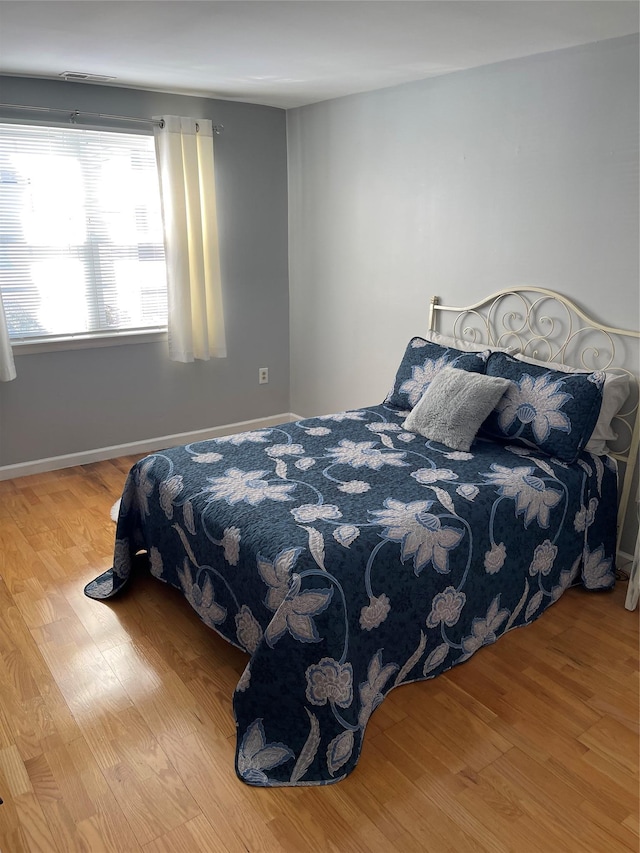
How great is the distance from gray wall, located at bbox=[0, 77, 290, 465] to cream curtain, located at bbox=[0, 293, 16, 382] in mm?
182

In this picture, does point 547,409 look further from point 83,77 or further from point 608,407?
point 83,77

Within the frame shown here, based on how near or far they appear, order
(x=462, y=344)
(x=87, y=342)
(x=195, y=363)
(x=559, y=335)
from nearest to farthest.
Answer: (x=559, y=335) < (x=462, y=344) < (x=87, y=342) < (x=195, y=363)

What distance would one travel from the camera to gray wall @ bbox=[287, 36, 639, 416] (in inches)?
108

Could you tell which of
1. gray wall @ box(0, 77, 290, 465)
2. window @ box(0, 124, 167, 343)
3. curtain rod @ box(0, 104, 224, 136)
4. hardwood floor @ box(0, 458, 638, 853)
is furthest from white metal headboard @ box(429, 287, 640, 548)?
curtain rod @ box(0, 104, 224, 136)

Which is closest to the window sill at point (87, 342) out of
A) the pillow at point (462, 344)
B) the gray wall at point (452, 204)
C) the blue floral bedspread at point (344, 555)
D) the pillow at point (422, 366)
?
the gray wall at point (452, 204)

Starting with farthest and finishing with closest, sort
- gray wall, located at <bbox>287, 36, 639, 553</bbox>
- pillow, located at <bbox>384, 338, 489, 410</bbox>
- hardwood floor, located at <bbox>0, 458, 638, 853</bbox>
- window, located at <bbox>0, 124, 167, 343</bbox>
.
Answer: window, located at <bbox>0, 124, 167, 343</bbox> → pillow, located at <bbox>384, 338, 489, 410</bbox> → gray wall, located at <bbox>287, 36, 639, 553</bbox> → hardwood floor, located at <bbox>0, 458, 638, 853</bbox>

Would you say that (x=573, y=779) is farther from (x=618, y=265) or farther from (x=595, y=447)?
(x=618, y=265)

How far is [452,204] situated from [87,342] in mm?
2279

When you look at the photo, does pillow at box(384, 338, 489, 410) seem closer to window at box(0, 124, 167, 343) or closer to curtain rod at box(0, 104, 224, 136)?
window at box(0, 124, 167, 343)

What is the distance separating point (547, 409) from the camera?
2701mm

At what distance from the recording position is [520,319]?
3.19m

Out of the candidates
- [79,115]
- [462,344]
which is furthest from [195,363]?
[462,344]

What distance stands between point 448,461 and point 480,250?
4.20ft

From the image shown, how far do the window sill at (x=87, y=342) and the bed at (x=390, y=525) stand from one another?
1498 millimetres
